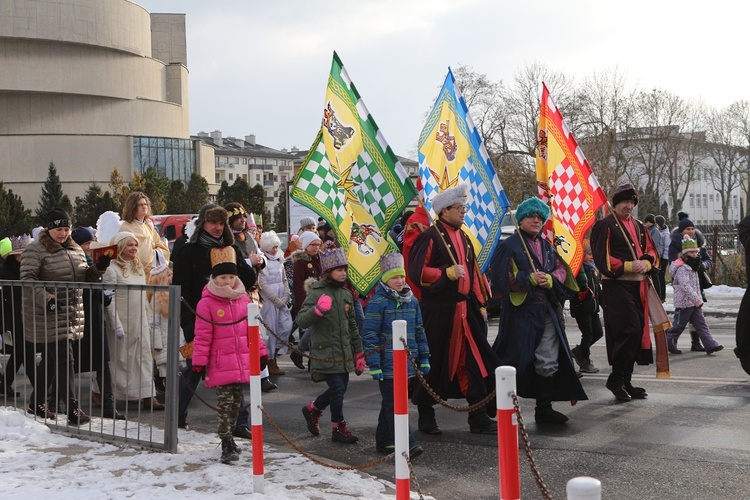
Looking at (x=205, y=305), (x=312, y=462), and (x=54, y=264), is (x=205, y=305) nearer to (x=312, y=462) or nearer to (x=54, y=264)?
(x=312, y=462)

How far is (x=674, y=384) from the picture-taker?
9.79 metres

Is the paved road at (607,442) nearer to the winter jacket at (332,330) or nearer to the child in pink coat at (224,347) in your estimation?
the winter jacket at (332,330)

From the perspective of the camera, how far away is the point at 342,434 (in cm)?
768

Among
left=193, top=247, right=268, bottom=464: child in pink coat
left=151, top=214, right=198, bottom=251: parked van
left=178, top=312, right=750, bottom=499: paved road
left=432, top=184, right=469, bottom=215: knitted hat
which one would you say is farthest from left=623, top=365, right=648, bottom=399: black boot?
left=151, top=214, right=198, bottom=251: parked van

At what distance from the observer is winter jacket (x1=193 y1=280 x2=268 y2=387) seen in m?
6.86

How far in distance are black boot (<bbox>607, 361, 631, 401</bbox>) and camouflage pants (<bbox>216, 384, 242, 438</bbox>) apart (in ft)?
12.4

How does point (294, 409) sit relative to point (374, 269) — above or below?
below

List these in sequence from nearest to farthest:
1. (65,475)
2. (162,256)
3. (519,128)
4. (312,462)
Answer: (65,475) < (312,462) < (162,256) < (519,128)

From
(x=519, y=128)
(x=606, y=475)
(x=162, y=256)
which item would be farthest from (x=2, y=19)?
(x=606, y=475)

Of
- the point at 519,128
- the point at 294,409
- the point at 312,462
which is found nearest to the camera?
the point at 312,462

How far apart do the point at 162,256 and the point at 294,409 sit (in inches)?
87.6

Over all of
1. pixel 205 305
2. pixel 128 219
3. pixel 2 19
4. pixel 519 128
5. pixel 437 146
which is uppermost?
pixel 2 19

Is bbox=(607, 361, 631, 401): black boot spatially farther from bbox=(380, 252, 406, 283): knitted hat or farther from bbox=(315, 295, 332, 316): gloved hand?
bbox=(315, 295, 332, 316): gloved hand

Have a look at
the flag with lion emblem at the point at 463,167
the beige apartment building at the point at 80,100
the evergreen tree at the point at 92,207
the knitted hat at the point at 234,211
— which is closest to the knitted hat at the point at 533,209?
the flag with lion emblem at the point at 463,167
